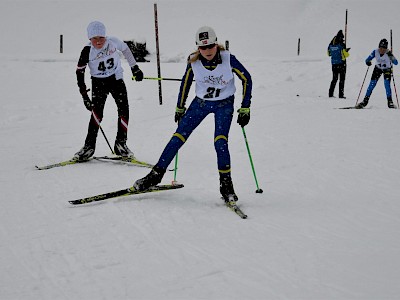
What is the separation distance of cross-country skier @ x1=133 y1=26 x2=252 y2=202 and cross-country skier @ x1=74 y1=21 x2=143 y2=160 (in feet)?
6.49

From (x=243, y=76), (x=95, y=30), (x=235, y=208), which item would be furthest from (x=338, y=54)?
(x=235, y=208)

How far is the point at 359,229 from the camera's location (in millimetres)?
4105

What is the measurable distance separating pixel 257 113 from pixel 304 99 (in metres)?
2.72

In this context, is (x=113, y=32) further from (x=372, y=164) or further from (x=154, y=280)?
(x=154, y=280)

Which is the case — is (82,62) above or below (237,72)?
above

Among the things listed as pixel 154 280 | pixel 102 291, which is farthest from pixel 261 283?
pixel 102 291

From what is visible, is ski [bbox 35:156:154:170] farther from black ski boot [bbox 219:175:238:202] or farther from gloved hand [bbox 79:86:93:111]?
black ski boot [bbox 219:175:238:202]

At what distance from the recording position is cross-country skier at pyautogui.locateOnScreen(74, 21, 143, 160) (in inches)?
249

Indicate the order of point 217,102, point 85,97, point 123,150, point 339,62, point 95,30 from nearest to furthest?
point 217,102
point 95,30
point 85,97
point 123,150
point 339,62

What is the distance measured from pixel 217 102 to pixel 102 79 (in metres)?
2.48

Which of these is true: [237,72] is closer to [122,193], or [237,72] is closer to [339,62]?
[122,193]

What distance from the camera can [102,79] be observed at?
258 inches

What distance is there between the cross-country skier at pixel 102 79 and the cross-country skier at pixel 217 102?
198 centimetres

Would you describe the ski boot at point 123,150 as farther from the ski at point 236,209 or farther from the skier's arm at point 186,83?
the ski at point 236,209
